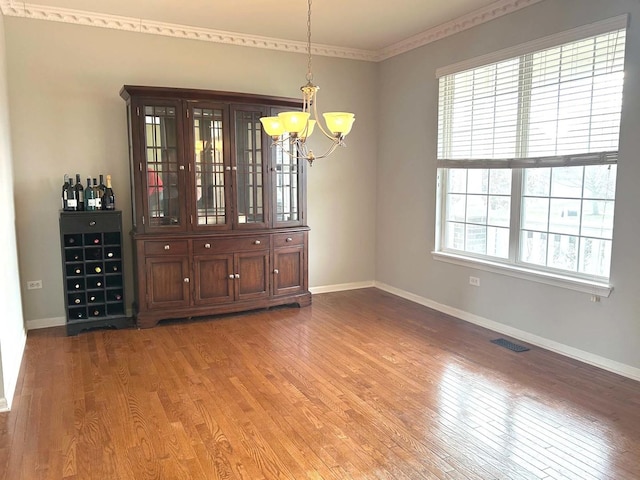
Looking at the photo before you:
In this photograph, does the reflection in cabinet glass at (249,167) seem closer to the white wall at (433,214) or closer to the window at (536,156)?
the white wall at (433,214)

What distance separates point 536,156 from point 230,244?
294 centimetres

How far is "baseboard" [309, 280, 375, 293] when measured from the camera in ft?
19.7

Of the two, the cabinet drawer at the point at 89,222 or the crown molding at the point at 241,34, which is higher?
the crown molding at the point at 241,34

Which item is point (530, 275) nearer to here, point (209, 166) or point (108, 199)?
point (209, 166)

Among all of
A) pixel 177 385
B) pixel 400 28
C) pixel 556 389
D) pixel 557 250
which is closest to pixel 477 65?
pixel 400 28

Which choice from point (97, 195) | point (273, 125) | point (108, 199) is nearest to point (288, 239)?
point (108, 199)

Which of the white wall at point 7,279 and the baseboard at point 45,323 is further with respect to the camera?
the baseboard at point 45,323

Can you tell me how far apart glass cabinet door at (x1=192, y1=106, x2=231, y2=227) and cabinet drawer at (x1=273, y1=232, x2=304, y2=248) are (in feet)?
1.80

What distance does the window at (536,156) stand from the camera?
3.59 metres

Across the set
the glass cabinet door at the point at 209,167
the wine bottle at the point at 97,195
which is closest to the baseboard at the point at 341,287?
the glass cabinet door at the point at 209,167

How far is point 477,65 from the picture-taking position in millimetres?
4523

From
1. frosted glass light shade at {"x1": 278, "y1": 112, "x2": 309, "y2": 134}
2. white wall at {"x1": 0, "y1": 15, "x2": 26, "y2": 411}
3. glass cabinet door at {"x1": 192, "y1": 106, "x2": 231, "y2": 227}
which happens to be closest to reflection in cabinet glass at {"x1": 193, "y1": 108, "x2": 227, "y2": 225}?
glass cabinet door at {"x1": 192, "y1": 106, "x2": 231, "y2": 227}

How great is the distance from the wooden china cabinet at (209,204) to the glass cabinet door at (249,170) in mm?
10

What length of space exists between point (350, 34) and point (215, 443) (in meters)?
4.24
